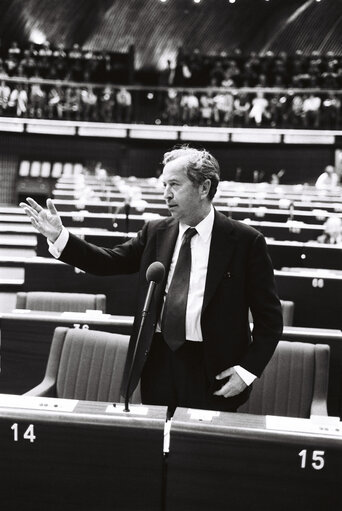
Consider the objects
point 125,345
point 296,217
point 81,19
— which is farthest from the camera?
point 81,19

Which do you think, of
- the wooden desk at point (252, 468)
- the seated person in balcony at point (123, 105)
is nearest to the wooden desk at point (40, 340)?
the wooden desk at point (252, 468)

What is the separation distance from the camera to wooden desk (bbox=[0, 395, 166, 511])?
63.0 inches

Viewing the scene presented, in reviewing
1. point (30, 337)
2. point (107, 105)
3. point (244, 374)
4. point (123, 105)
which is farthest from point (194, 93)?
point (244, 374)

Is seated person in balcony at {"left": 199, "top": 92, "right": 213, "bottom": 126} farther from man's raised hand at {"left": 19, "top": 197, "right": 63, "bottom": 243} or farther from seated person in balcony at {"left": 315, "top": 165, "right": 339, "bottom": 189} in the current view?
man's raised hand at {"left": 19, "top": 197, "right": 63, "bottom": 243}

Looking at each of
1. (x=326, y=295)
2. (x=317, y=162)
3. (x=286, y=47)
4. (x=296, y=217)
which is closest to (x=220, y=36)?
(x=286, y=47)

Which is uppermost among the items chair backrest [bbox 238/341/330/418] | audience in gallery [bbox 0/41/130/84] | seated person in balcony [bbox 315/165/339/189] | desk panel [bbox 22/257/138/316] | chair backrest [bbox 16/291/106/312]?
audience in gallery [bbox 0/41/130/84]

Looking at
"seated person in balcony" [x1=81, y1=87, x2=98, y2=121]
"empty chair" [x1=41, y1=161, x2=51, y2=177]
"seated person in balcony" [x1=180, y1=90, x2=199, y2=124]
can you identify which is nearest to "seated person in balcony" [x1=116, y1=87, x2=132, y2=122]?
"seated person in balcony" [x1=81, y1=87, x2=98, y2=121]

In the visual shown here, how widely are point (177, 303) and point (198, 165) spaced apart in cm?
41

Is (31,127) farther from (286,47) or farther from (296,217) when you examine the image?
(296,217)

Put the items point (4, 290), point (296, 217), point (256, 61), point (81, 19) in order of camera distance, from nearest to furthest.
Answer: point (4, 290), point (296, 217), point (256, 61), point (81, 19)

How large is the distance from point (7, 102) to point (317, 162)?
24.3ft

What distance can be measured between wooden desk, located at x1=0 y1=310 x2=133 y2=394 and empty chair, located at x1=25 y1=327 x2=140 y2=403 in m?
0.35

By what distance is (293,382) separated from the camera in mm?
3072

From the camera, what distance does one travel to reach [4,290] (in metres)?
7.32
